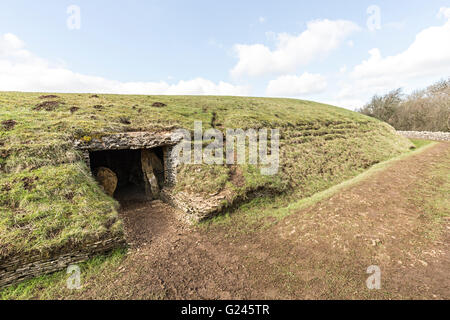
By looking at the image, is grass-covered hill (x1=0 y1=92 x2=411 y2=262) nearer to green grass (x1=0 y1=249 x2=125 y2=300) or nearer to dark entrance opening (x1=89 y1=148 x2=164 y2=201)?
green grass (x1=0 y1=249 x2=125 y2=300)

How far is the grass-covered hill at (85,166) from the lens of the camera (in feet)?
21.0

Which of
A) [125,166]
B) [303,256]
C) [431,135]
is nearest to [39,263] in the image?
[303,256]

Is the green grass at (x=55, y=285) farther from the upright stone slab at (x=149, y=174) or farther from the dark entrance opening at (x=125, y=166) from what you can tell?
the dark entrance opening at (x=125, y=166)

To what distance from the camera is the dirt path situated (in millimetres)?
5160

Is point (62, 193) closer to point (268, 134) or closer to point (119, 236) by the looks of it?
point (119, 236)

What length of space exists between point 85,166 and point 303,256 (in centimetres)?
908

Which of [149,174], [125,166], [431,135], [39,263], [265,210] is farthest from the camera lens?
[431,135]

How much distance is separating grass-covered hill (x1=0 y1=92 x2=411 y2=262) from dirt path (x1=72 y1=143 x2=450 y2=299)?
1743 mm

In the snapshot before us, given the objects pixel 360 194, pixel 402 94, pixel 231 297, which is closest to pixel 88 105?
pixel 231 297

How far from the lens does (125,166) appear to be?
47.4ft

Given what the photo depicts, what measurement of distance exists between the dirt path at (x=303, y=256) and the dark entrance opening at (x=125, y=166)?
451 centimetres

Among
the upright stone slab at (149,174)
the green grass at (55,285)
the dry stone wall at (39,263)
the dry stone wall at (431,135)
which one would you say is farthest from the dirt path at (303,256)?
the dry stone wall at (431,135)

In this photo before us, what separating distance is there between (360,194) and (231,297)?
7303mm

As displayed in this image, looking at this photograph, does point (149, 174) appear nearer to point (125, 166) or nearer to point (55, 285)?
point (125, 166)
